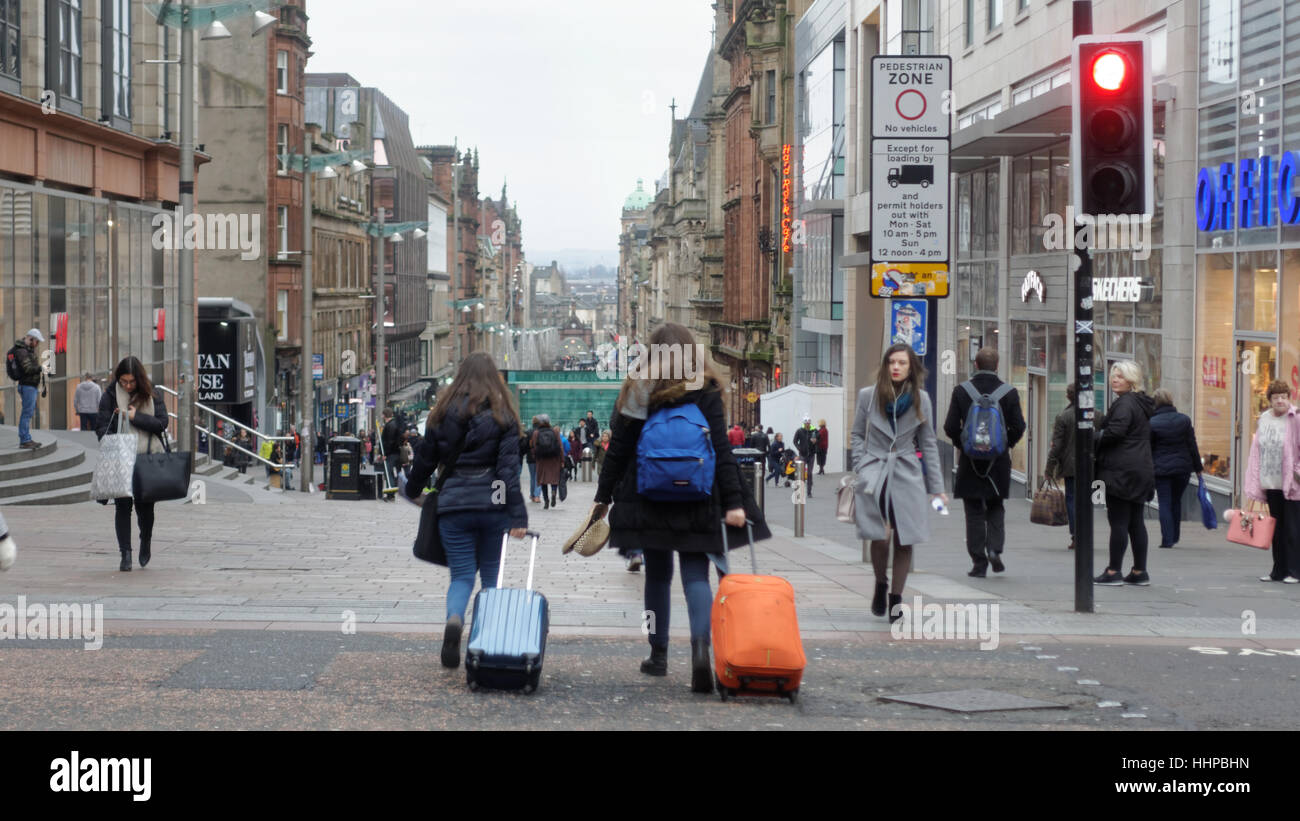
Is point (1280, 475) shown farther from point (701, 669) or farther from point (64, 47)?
point (64, 47)

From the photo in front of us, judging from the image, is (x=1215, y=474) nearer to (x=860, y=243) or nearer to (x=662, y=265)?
(x=860, y=243)

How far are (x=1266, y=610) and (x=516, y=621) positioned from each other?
588 cm

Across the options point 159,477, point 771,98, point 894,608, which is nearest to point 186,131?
point 159,477

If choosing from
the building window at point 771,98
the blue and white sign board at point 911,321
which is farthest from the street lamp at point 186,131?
the building window at point 771,98

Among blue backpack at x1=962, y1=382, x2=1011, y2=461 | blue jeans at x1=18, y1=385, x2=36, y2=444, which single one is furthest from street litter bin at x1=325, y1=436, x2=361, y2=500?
blue backpack at x1=962, y1=382, x2=1011, y2=461

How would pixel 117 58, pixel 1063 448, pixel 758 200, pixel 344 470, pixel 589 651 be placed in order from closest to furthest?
1. pixel 589 651
2. pixel 1063 448
3. pixel 344 470
4. pixel 117 58
5. pixel 758 200

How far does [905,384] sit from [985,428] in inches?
114

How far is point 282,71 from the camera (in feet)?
202

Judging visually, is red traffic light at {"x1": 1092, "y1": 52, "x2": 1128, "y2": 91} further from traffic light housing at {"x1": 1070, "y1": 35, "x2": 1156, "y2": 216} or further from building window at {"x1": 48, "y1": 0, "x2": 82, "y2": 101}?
building window at {"x1": 48, "y1": 0, "x2": 82, "y2": 101}

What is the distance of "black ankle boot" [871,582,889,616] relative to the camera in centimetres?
963

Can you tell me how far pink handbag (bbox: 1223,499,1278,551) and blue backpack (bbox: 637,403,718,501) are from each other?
6423mm

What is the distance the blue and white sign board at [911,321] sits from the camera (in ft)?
43.4
